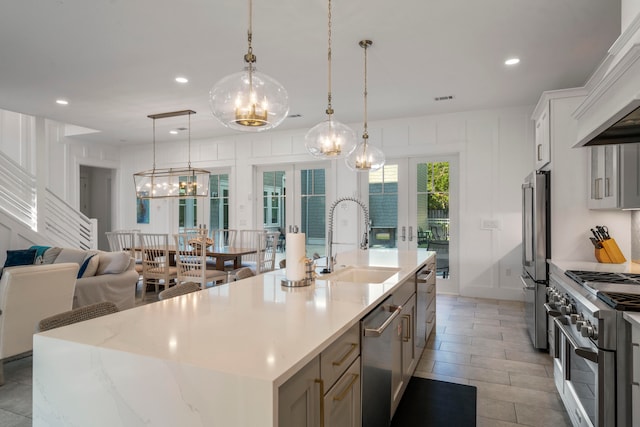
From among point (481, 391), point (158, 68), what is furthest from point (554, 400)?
point (158, 68)

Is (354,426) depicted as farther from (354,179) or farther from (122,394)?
(354,179)

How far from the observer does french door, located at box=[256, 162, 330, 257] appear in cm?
695

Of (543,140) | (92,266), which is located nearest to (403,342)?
(543,140)

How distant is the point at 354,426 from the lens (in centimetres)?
144

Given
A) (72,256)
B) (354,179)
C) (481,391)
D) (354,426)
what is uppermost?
(354,179)

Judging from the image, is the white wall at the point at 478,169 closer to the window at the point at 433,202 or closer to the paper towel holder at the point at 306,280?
the window at the point at 433,202

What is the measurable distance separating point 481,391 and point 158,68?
4.23 meters

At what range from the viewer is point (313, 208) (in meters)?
7.00

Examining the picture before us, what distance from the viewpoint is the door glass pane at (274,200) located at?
286 inches

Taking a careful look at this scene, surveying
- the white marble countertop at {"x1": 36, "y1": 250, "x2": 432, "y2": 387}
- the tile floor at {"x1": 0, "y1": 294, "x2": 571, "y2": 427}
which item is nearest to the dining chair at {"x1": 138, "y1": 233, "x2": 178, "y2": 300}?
the tile floor at {"x1": 0, "y1": 294, "x2": 571, "y2": 427}

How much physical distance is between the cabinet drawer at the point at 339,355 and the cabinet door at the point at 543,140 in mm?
2943

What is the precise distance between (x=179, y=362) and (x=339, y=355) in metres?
0.55

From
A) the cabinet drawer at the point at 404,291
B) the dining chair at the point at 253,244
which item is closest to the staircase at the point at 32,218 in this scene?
the dining chair at the point at 253,244

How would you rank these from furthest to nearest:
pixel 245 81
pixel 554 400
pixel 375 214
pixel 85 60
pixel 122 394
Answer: pixel 375 214 → pixel 85 60 → pixel 554 400 → pixel 245 81 → pixel 122 394
